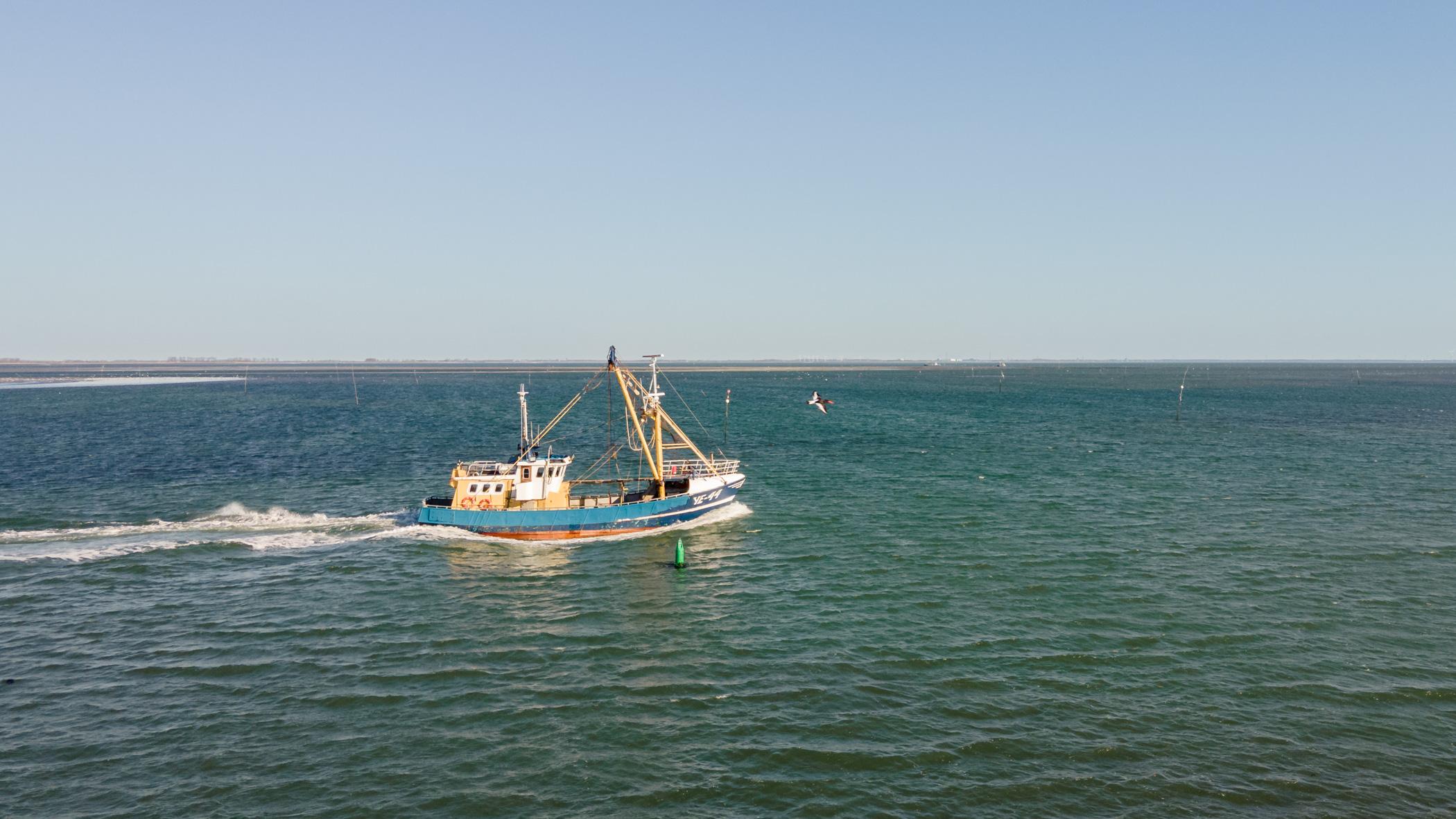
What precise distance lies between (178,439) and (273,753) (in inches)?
3926

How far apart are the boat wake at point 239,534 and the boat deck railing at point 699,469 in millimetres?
3229

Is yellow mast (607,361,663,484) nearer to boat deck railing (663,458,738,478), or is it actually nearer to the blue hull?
boat deck railing (663,458,738,478)

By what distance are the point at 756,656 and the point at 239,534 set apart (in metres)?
37.7

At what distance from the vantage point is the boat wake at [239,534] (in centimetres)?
4562

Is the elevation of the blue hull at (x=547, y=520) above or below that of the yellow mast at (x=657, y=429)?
below

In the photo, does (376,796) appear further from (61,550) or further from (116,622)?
(61,550)

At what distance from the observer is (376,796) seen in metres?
20.8

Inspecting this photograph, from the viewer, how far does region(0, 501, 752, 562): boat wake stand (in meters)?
45.6

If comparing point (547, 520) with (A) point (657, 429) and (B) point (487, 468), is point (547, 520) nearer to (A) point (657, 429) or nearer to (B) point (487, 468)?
(B) point (487, 468)

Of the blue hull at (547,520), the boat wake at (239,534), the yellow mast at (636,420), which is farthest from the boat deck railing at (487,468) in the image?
the yellow mast at (636,420)

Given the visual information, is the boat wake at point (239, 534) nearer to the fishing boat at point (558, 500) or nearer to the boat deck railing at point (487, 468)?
the fishing boat at point (558, 500)

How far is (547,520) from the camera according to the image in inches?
2009

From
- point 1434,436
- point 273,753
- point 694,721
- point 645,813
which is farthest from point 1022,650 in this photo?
point 1434,436

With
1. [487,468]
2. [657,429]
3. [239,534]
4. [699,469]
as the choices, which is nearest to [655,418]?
Answer: [657,429]
